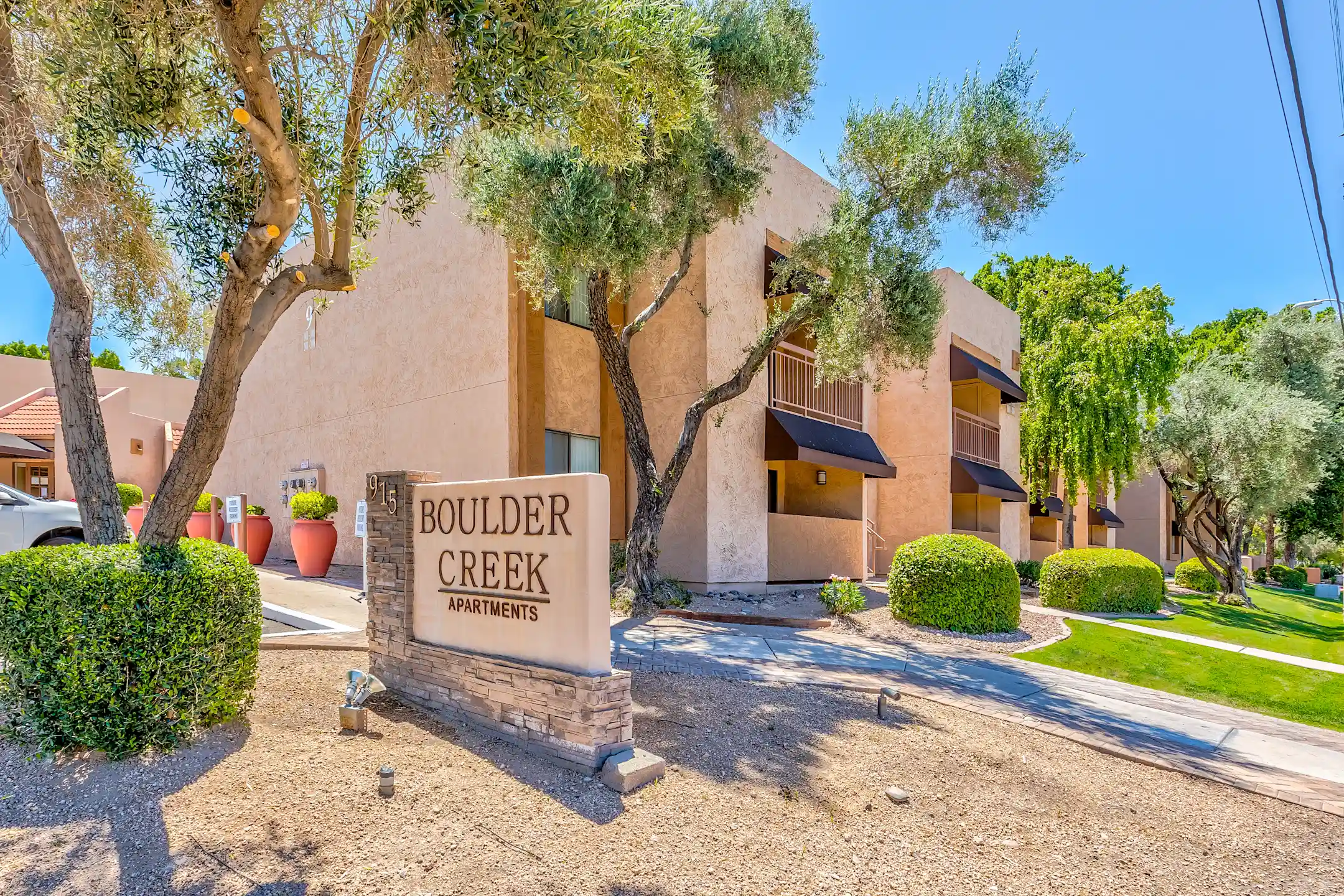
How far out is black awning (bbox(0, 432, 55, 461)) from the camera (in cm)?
1778

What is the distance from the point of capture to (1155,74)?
402 inches

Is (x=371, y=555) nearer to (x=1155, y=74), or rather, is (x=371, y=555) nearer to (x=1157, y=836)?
(x=1157, y=836)

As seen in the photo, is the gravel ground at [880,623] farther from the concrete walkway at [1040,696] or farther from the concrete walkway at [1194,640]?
the concrete walkway at [1194,640]

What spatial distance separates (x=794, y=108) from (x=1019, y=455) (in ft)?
51.0

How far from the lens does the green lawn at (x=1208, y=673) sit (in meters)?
8.46

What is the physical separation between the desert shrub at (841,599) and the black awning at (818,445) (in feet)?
8.28

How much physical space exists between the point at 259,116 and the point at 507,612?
11.9ft

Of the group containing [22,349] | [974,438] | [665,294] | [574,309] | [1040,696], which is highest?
[22,349]

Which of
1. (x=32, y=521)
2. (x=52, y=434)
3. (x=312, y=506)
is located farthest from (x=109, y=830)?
(x=52, y=434)

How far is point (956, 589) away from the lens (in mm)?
10766

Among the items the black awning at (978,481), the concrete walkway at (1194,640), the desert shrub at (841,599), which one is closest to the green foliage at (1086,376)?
the black awning at (978,481)

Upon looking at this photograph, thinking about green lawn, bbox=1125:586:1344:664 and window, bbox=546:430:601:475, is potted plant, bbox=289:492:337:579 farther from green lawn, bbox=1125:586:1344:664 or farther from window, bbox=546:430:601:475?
green lawn, bbox=1125:586:1344:664

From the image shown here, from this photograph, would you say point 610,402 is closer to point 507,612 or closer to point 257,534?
point 257,534

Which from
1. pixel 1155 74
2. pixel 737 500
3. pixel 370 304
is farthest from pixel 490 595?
pixel 370 304
